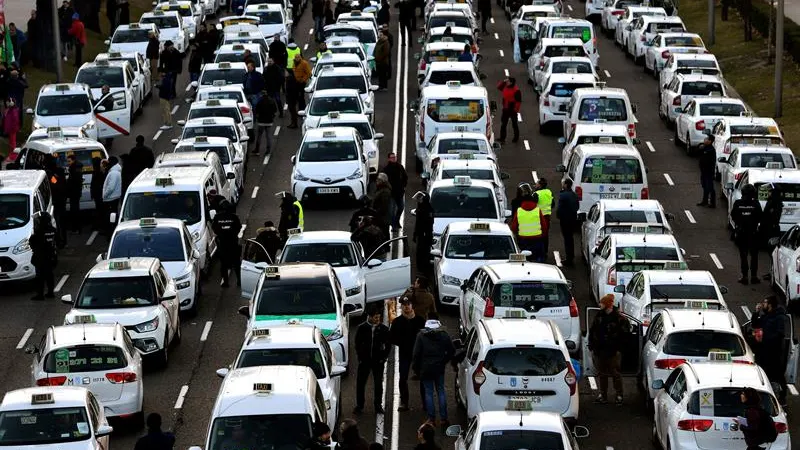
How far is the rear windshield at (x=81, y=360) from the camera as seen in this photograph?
25.8m

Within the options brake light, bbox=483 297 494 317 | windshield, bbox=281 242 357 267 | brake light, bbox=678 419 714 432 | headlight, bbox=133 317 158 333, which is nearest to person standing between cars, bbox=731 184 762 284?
windshield, bbox=281 242 357 267

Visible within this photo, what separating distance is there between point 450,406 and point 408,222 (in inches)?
512

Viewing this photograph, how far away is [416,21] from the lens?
6938cm

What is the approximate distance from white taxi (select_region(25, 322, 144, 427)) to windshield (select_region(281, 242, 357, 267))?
20.0ft

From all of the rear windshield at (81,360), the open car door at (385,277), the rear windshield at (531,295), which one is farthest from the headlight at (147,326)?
the rear windshield at (531,295)

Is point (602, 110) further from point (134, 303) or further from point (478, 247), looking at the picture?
point (134, 303)

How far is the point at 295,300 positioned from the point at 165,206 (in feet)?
26.9

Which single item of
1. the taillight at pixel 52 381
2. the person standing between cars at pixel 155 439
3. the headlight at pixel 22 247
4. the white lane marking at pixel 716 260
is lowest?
the white lane marking at pixel 716 260

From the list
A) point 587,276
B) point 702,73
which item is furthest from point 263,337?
point 702,73

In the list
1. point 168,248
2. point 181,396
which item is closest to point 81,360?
point 181,396

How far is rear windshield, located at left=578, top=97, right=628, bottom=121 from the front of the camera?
45.2m

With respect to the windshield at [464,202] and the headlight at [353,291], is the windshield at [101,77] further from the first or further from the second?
the headlight at [353,291]

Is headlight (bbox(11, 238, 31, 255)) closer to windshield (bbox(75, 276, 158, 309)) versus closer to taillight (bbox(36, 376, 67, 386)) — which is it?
windshield (bbox(75, 276, 158, 309))

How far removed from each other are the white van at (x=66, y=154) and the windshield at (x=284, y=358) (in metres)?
15.7
